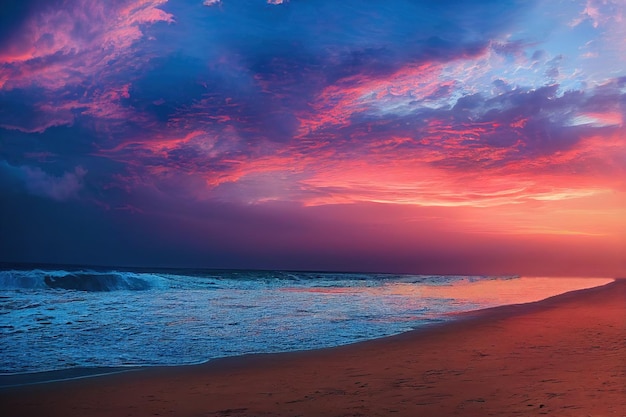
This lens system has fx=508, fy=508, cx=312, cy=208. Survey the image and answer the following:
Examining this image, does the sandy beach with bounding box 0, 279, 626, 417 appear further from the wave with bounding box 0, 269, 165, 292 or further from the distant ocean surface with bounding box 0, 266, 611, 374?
the wave with bounding box 0, 269, 165, 292

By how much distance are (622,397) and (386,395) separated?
8.71ft

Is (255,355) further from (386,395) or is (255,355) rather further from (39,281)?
(39,281)

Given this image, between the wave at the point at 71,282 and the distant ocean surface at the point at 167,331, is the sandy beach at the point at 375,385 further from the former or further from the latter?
the wave at the point at 71,282

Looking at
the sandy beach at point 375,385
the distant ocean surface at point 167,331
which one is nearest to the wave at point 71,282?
the distant ocean surface at point 167,331

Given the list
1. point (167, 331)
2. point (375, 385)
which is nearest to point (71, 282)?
point (167, 331)

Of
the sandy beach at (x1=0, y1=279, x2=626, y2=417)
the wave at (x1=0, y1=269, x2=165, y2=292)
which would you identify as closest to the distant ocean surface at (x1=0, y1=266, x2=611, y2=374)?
the sandy beach at (x1=0, y1=279, x2=626, y2=417)

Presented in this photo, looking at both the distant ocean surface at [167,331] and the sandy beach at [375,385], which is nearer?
the sandy beach at [375,385]

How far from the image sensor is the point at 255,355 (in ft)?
31.9

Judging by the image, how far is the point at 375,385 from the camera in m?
6.90

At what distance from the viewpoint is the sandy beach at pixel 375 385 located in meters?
5.78

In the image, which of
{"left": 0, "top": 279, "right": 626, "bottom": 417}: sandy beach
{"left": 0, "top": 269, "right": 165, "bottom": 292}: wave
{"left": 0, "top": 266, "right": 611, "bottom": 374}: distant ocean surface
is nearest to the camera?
{"left": 0, "top": 279, "right": 626, "bottom": 417}: sandy beach

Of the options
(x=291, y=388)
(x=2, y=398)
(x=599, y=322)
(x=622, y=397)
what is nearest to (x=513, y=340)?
(x=599, y=322)

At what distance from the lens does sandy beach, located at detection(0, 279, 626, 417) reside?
578 centimetres

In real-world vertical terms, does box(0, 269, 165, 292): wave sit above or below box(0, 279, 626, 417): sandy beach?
above
